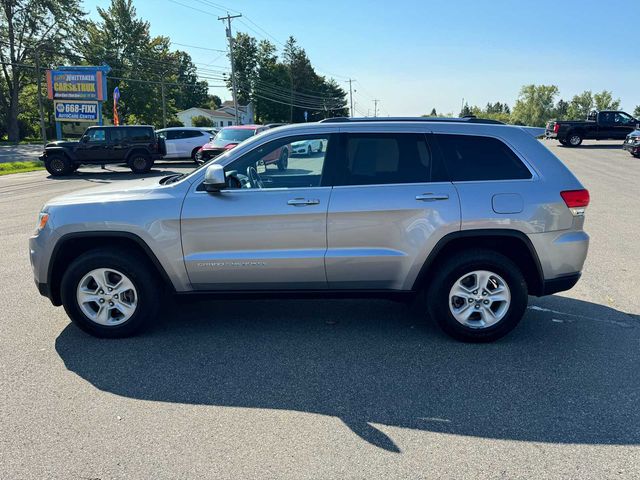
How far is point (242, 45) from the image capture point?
9806cm

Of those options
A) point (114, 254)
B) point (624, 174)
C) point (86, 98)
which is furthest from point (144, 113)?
point (114, 254)

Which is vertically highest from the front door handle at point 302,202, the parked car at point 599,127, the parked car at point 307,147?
the parked car at point 599,127

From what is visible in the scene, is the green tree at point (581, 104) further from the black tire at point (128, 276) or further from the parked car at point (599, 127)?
the black tire at point (128, 276)

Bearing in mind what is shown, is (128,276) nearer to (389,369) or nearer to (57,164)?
(389,369)

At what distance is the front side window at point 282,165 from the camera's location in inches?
169

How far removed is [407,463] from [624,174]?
18814 millimetres

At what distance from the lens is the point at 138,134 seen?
20.0 metres

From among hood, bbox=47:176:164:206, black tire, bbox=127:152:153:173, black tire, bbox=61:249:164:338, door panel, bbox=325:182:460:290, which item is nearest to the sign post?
black tire, bbox=127:152:153:173

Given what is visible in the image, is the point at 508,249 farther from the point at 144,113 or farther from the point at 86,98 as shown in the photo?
the point at 144,113

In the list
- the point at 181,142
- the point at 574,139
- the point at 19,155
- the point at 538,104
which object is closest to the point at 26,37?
the point at 19,155

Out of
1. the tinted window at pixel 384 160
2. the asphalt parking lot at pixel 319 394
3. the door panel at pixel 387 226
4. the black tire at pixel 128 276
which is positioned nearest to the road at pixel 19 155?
the asphalt parking lot at pixel 319 394

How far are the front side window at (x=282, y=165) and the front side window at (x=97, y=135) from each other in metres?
17.7

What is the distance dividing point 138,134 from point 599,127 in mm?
26830

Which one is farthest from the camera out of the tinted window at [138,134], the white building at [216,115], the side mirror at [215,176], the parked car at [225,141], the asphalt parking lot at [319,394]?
the white building at [216,115]
